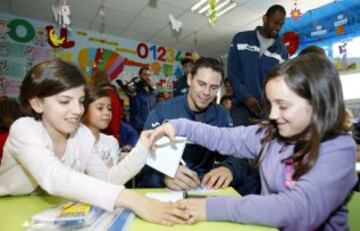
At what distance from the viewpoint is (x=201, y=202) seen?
74 centimetres

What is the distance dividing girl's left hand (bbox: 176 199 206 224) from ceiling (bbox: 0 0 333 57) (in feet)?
11.9

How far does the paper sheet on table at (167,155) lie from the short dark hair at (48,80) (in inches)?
15.6

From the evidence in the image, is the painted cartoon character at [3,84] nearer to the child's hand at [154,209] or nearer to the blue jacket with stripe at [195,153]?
the blue jacket with stripe at [195,153]

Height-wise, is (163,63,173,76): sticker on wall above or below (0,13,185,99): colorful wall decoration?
below

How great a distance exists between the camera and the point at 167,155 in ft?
3.45

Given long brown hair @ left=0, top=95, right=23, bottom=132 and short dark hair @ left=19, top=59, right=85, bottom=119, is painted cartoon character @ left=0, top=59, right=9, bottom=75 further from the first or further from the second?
short dark hair @ left=19, top=59, right=85, bottom=119

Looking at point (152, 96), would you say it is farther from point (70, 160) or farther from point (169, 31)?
point (70, 160)

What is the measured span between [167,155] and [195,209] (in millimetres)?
357

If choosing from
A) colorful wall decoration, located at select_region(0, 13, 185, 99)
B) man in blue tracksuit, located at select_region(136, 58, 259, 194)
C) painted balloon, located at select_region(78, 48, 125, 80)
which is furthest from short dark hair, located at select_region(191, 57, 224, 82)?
painted balloon, located at select_region(78, 48, 125, 80)

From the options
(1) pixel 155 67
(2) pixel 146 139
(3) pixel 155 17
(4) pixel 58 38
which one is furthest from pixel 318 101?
(1) pixel 155 67

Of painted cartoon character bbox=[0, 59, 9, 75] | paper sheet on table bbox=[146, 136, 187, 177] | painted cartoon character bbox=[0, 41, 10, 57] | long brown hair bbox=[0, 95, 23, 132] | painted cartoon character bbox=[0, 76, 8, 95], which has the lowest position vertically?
paper sheet on table bbox=[146, 136, 187, 177]

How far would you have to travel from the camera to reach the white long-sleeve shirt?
0.77m

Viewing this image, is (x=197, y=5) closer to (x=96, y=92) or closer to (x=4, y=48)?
(x=96, y=92)

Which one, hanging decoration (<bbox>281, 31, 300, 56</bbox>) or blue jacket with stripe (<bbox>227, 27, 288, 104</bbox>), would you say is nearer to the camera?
blue jacket with stripe (<bbox>227, 27, 288, 104</bbox>)
